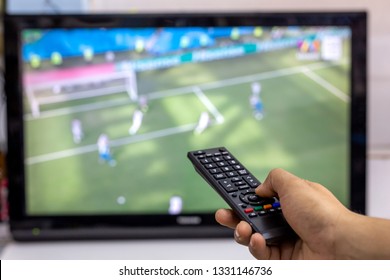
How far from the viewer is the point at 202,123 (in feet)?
4.40

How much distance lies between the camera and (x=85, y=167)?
1353 millimetres

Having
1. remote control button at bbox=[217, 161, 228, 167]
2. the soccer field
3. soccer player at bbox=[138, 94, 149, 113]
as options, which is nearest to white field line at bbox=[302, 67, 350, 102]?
the soccer field

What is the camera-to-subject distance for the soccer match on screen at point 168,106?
52.4 inches

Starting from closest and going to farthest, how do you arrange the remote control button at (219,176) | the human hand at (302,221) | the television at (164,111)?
the human hand at (302,221)
the remote control button at (219,176)
the television at (164,111)

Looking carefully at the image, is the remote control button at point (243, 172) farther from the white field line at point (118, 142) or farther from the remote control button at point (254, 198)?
the white field line at point (118, 142)

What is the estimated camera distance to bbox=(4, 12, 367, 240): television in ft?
4.35

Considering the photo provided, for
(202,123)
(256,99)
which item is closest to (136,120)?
(202,123)

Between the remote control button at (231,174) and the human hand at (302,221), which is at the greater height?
the remote control button at (231,174)

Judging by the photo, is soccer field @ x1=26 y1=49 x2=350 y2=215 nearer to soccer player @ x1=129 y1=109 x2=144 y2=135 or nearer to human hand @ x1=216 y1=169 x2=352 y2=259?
soccer player @ x1=129 y1=109 x2=144 y2=135

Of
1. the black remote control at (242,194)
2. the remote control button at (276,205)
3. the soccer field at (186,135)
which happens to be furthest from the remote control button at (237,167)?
the soccer field at (186,135)

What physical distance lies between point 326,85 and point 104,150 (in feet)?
1.66

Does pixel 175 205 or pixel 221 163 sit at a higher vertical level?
pixel 221 163

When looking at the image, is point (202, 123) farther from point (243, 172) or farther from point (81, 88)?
point (243, 172)
